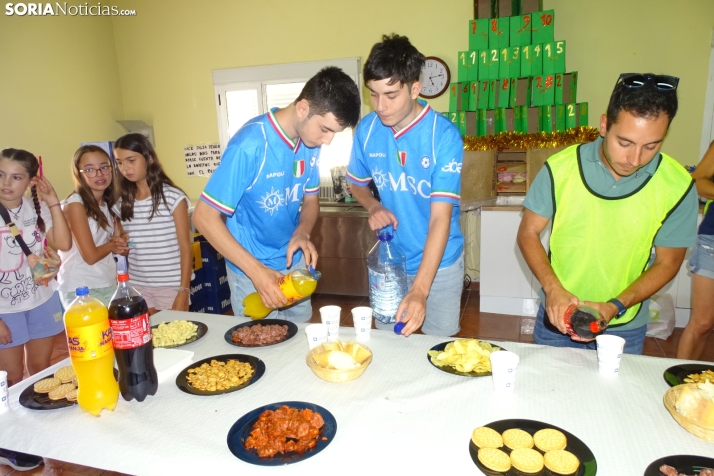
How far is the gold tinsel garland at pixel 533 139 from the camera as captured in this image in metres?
4.03

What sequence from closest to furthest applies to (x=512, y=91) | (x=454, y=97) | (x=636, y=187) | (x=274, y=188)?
(x=636, y=187)
(x=274, y=188)
(x=512, y=91)
(x=454, y=97)

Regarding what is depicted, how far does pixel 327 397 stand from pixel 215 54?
4690 mm

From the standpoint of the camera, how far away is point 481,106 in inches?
168

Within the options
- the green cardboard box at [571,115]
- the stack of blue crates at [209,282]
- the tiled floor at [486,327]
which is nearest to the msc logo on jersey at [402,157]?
the tiled floor at [486,327]

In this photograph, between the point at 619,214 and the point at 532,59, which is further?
the point at 532,59

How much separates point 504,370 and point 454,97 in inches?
141

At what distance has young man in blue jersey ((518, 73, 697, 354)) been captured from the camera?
4.60 ft

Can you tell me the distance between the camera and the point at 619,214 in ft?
5.06

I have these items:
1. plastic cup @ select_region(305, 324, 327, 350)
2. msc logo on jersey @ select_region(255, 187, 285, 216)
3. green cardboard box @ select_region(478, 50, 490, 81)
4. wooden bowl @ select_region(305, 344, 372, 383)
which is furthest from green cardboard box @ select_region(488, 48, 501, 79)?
wooden bowl @ select_region(305, 344, 372, 383)

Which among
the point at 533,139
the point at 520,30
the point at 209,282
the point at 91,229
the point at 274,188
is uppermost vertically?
the point at 520,30

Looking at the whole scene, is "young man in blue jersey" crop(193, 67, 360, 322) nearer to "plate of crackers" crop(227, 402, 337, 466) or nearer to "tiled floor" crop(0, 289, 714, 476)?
"plate of crackers" crop(227, 402, 337, 466)

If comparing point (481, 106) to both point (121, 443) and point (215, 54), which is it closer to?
point (215, 54)

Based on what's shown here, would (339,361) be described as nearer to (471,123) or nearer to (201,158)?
(471,123)

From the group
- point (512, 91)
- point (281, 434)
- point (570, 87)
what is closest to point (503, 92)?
point (512, 91)
